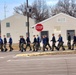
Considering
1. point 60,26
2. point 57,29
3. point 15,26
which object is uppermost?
point 15,26

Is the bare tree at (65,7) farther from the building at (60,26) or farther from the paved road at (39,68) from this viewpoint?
the paved road at (39,68)

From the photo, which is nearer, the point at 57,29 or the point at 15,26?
the point at 57,29

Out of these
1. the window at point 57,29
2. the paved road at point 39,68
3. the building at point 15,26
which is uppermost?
the building at point 15,26

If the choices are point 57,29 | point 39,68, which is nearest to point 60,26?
point 57,29

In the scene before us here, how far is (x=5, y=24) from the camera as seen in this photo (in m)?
80.8

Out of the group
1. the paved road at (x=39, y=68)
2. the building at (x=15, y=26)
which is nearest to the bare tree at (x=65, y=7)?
the building at (x=15, y=26)

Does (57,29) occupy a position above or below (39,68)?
above

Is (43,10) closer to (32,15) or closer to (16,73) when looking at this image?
(32,15)

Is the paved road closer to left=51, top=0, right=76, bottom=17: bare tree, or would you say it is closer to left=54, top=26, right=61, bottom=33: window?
left=54, top=26, right=61, bottom=33: window

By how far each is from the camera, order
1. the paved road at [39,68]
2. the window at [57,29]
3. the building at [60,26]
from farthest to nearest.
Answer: the building at [60,26], the window at [57,29], the paved road at [39,68]

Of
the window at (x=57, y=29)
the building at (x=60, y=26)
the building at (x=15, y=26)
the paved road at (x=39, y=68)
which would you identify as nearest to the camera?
the paved road at (x=39, y=68)

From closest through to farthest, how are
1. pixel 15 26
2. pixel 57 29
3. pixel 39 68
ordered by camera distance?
pixel 39 68
pixel 57 29
pixel 15 26

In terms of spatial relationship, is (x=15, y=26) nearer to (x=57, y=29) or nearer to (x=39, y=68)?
(x=57, y=29)

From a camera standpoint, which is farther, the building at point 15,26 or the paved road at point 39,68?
the building at point 15,26
